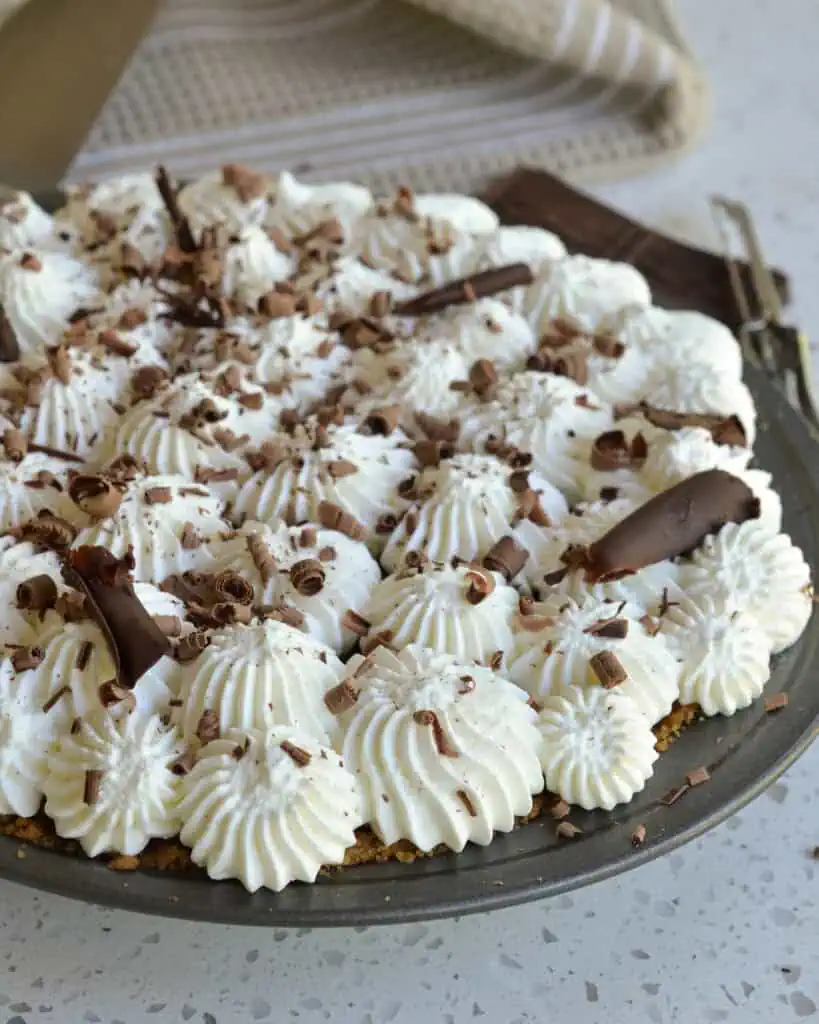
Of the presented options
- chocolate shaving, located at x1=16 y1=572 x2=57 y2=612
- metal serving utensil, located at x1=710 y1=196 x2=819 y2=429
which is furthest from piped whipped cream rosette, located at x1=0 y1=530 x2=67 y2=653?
metal serving utensil, located at x1=710 y1=196 x2=819 y2=429

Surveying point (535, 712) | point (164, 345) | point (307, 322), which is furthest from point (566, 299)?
point (535, 712)

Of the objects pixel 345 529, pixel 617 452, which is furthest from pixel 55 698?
pixel 617 452

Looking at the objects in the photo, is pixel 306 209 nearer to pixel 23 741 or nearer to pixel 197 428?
pixel 197 428

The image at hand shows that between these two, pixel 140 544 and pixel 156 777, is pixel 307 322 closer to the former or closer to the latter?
pixel 140 544

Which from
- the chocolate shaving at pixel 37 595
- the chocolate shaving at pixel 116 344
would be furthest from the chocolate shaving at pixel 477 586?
the chocolate shaving at pixel 116 344

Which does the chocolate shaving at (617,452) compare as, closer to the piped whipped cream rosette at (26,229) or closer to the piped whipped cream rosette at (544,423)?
the piped whipped cream rosette at (544,423)
